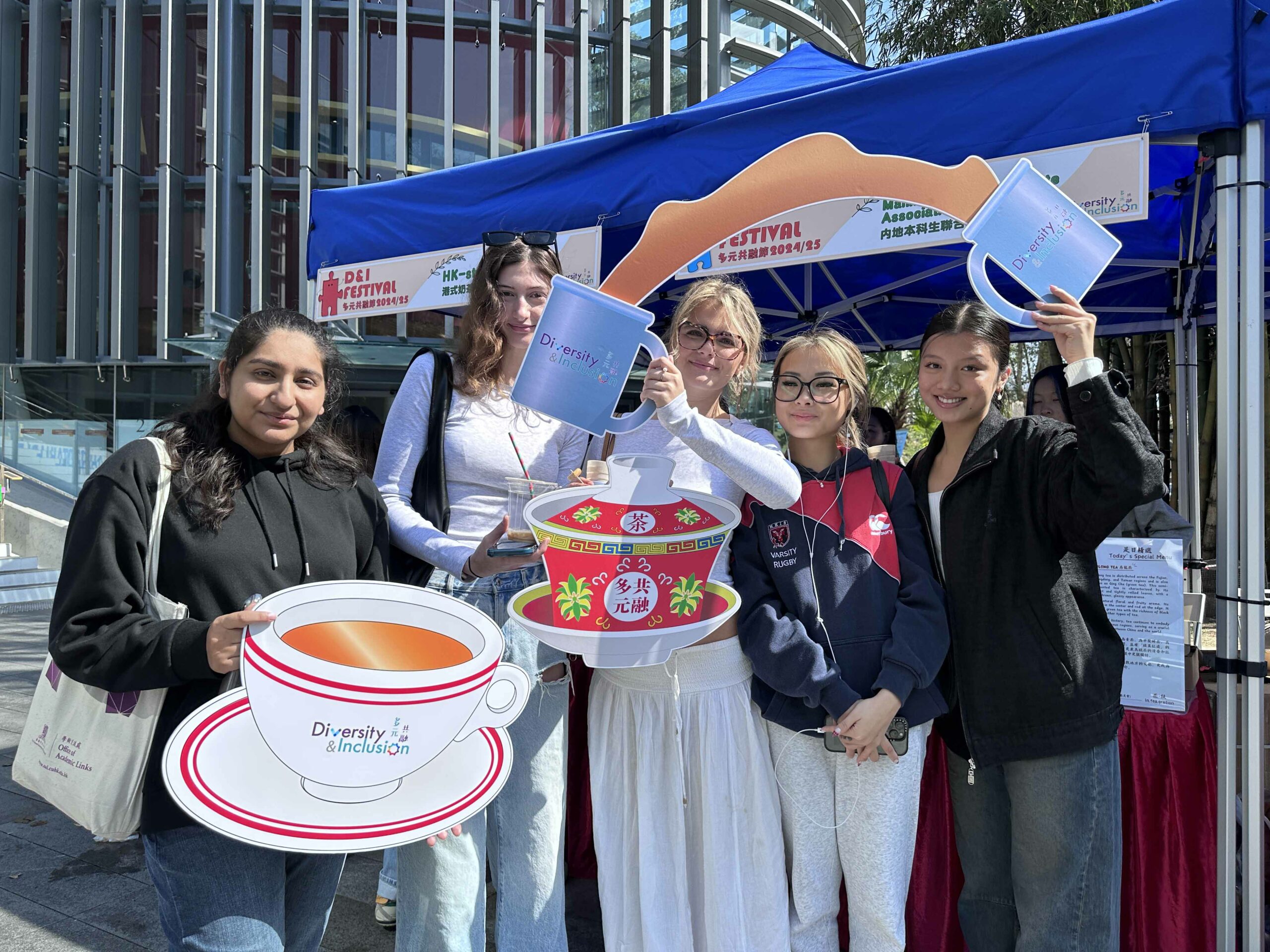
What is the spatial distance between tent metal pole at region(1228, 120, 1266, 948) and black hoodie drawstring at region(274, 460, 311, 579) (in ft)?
6.17

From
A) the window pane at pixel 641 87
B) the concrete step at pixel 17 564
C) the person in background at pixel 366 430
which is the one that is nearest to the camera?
the person in background at pixel 366 430

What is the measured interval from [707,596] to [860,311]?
3.80m

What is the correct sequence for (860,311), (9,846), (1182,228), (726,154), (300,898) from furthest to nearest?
(860,311), (1182,228), (9,846), (726,154), (300,898)

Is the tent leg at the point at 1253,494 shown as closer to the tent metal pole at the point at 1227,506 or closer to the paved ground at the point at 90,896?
the tent metal pole at the point at 1227,506

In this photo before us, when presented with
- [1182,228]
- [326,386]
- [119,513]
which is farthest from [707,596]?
[1182,228]

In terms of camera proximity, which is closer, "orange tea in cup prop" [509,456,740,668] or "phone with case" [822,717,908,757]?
"orange tea in cup prop" [509,456,740,668]

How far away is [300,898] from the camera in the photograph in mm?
1486

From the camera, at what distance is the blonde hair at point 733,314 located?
178cm

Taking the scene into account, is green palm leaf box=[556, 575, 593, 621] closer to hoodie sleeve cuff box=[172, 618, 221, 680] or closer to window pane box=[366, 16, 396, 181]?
hoodie sleeve cuff box=[172, 618, 221, 680]

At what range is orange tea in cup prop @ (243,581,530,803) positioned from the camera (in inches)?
47.7

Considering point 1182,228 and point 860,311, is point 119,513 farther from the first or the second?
point 860,311

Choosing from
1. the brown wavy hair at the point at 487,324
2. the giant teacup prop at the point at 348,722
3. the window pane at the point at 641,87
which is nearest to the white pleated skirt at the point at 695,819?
the giant teacup prop at the point at 348,722

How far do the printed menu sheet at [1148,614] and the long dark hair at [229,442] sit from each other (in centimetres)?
172

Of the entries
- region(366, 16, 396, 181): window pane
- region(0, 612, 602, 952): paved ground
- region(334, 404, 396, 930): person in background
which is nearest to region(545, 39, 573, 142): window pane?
region(366, 16, 396, 181): window pane
